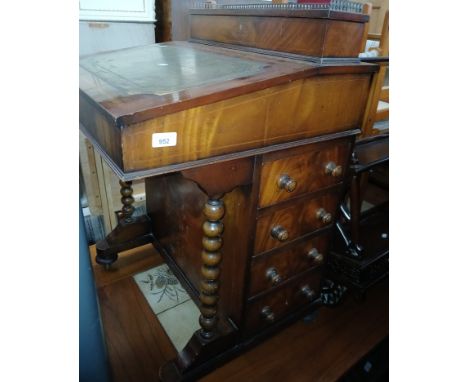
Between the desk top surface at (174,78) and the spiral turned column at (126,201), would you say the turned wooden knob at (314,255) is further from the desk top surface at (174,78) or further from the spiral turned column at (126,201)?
the spiral turned column at (126,201)

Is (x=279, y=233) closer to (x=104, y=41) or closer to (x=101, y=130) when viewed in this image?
(x=101, y=130)

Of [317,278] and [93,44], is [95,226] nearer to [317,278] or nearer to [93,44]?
[93,44]

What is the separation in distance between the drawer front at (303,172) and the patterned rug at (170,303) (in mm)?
770

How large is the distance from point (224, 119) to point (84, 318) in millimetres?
528

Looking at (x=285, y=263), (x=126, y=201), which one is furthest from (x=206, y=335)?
(x=126, y=201)

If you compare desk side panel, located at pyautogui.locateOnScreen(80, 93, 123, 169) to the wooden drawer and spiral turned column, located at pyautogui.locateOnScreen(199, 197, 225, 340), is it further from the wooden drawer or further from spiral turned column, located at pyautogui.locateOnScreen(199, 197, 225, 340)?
the wooden drawer

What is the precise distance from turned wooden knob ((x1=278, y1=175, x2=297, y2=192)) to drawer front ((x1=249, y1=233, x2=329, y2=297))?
0.27 metres

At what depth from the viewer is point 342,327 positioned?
4.94 ft

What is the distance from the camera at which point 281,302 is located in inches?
53.3

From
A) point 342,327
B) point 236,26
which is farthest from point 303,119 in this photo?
point 342,327

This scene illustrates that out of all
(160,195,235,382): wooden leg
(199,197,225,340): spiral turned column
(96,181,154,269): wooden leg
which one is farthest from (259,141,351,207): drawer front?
(96,181,154,269): wooden leg

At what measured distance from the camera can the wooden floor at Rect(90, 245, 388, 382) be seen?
1304mm
